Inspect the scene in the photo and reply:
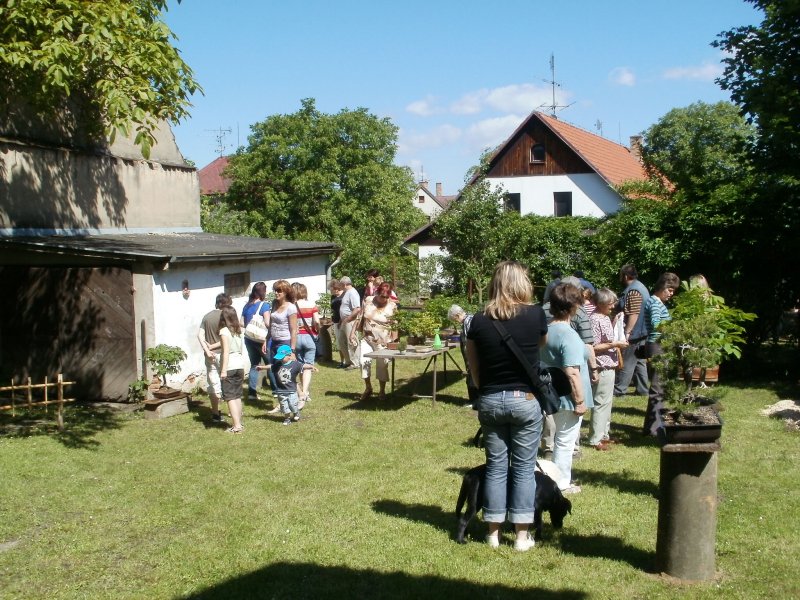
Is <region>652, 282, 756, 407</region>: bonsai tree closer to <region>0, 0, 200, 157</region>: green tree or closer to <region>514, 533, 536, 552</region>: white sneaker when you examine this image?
<region>514, 533, 536, 552</region>: white sneaker

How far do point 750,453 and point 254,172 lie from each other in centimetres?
3445

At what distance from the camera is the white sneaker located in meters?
5.50

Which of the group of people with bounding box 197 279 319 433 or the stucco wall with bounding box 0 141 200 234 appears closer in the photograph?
the group of people with bounding box 197 279 319 433

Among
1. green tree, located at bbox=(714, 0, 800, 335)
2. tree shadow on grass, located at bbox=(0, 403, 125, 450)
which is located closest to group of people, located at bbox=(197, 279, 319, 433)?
tree shadow on grass, located at bbox=(0, 403, 125, 450)

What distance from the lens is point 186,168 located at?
17391mm

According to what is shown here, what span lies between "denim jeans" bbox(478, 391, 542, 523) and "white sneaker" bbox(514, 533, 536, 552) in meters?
0.15

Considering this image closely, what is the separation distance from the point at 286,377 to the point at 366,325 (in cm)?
256

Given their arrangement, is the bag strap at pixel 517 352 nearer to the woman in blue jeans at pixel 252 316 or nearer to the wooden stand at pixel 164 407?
the woman in blue jeans at pixel 252 316

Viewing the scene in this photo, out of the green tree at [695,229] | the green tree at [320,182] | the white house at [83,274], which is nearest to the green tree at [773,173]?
the green tree at [695,229]

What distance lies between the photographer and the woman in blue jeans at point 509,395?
530 cm

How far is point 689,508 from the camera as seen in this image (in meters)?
4.74

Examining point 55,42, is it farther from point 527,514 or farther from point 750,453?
point 750,453

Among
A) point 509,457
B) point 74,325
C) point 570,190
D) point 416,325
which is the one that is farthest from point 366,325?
point 570,190

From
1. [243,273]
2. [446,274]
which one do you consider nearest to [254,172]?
[446,274]
